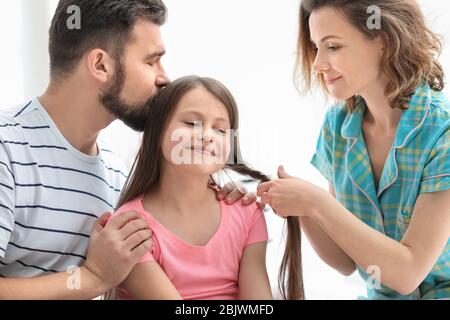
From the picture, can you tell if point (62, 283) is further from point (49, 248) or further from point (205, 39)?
point (205, 39)

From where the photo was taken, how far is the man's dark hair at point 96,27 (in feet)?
5.11

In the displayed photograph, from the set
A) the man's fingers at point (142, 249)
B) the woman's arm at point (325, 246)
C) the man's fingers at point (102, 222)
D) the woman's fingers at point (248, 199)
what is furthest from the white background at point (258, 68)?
the man's fingers at point (142, 249)

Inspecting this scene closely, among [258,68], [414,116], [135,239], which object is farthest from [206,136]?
[258,68]

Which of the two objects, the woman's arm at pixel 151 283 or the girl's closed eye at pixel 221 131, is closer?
the woman's arm at pixel 151 283

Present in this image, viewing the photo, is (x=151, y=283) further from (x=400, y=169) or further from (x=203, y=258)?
(x=400, y=169)

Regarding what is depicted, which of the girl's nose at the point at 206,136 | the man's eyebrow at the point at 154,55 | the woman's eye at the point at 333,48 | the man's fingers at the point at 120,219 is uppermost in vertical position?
the man's eyebrow at the point at 154,55

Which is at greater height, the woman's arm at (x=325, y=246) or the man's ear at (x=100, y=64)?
Result: the man's ear at (x=100, y=64)

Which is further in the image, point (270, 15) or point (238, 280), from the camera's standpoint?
point (270, 15)

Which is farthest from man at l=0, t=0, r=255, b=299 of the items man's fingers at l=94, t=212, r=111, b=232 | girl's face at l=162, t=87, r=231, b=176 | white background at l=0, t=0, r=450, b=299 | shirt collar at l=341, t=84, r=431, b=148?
white background at l=0, t=0, r=450, b=299

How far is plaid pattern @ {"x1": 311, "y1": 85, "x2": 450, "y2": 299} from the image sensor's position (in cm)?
151

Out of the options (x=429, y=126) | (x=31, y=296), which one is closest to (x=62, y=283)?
(x=31, y=296)

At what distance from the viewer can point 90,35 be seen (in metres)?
1.57

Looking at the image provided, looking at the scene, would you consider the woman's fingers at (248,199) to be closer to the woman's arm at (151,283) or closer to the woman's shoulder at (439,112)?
the woman's arm at (151,283)
